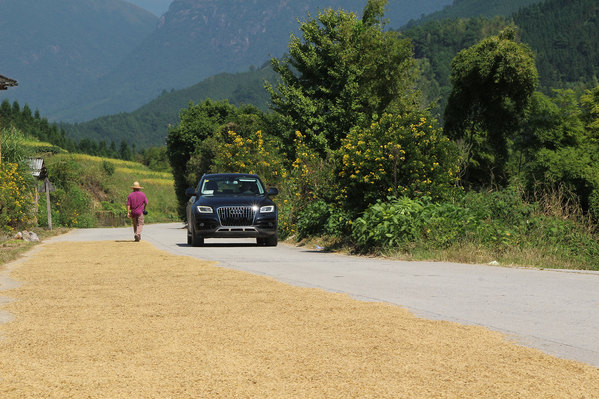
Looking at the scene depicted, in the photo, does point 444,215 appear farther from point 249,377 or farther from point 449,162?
point 249,377

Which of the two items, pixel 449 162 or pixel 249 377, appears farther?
pixel 449 162

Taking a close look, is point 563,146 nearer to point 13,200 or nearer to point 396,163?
point 13,200

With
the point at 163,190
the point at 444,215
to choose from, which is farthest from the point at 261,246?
the point at 163,190

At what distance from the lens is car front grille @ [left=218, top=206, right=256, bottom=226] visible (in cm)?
1989

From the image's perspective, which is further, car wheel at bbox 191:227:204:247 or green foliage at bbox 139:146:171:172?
green foliage at bbox 139:146:171:172

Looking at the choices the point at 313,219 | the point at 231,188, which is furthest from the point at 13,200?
the point at 313,219

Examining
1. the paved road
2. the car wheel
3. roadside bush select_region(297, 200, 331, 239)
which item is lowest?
the paved road

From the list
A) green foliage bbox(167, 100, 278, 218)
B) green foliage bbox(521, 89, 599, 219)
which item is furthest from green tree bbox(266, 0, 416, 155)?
green foliage bbox(167, 100, 278, 218)

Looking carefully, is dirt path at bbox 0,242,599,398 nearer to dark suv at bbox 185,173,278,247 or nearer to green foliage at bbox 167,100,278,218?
dark suv at bbox 185,173,278,247

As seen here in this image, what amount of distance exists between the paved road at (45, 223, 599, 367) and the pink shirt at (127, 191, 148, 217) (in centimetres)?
795

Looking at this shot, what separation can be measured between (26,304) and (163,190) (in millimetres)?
100425

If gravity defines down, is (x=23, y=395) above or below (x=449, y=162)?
below

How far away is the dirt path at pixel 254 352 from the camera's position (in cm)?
510

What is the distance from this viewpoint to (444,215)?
15531mm
